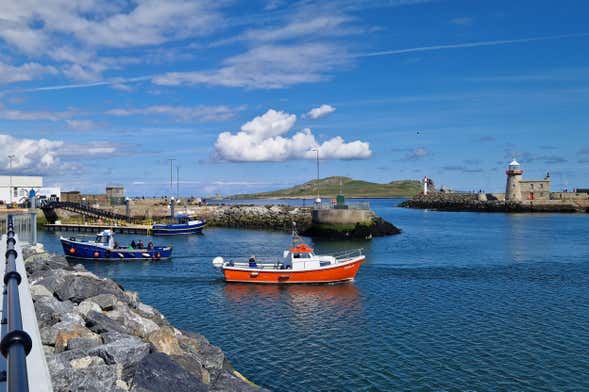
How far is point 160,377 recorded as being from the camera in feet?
30.1

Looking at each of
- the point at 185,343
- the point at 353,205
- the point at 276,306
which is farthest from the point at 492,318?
the point at 353,205

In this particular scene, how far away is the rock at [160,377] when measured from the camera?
8883 millimetres

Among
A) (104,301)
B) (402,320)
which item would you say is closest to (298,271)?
(402,320)

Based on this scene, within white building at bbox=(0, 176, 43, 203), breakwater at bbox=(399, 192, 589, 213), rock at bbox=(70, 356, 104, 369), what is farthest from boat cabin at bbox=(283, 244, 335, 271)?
breakwater at bbox=(399, 192, 589, 213)

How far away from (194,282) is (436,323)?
1751 cm

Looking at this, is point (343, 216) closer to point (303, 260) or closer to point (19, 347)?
point (303, 260)

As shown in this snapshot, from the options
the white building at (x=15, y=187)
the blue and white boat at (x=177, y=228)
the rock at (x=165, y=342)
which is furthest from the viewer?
the white building at (x=15, y=187)

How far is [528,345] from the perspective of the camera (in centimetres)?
2083

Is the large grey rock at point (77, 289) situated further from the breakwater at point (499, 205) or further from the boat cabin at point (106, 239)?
the breakwater at point (499, 205)

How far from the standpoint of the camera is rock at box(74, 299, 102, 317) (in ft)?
42.8

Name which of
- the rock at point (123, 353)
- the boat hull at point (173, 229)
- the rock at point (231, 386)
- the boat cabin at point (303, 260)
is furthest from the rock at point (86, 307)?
the boat hull at point (173, 229)

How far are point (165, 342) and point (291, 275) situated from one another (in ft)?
73.4

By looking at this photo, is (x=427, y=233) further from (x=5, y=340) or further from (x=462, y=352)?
(x=5, y=340)

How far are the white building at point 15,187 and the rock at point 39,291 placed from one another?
80209 millimetres
